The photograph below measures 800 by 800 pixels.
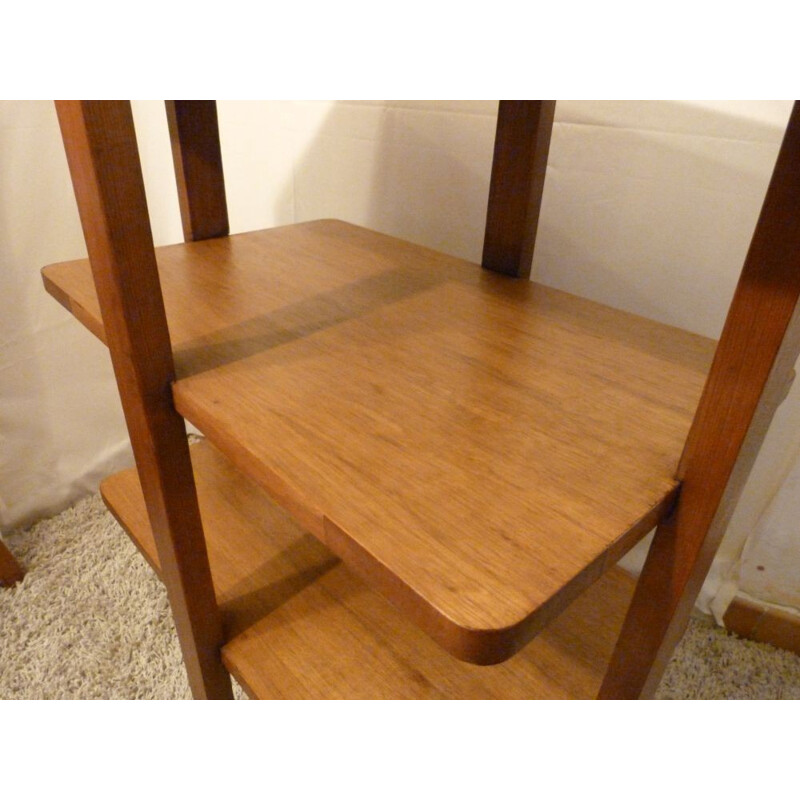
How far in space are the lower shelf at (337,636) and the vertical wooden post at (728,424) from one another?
13 cm

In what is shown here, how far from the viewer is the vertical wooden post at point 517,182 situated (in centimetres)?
55

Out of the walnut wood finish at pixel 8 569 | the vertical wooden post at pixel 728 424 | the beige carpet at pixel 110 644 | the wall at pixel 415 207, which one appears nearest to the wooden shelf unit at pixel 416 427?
the vertical wooden post at pixel 728 424

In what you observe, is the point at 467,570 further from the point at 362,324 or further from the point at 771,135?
the point at 771,135

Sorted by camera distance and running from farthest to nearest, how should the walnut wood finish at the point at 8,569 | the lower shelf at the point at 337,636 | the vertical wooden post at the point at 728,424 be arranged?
the walnut wood finish at the point at 8,569, the lower shelf at the point at 337,636, the vertical wooden post at the point at 728,424

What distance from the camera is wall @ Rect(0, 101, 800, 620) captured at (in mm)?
645

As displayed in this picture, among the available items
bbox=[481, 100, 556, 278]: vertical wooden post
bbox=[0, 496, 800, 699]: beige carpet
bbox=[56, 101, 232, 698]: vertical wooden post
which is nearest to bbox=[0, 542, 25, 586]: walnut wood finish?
bbox=[0, 496, 800, 699]: beige carpet

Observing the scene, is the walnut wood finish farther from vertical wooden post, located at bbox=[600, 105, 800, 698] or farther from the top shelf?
vertical wooden post, located at bbox=[600, 105, 800, 698]

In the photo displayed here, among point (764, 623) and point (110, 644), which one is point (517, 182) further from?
point (110, 644)

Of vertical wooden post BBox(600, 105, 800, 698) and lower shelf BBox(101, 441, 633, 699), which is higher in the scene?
vertical wooden post BBox(600, 105, 800, 698)

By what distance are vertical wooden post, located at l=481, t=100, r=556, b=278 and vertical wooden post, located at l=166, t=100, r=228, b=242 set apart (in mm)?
308

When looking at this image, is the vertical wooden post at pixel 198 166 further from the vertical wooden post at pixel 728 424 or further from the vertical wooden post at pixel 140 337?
the vertical wooden post at pixel 728 424

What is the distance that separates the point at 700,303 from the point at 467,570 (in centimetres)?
55

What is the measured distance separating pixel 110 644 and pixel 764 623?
36.1 inches
